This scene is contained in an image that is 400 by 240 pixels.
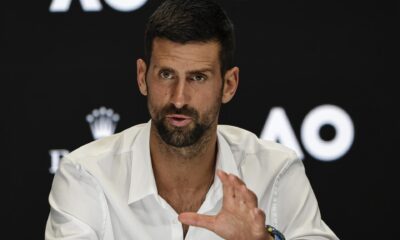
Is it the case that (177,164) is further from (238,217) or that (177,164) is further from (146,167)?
(238,217)

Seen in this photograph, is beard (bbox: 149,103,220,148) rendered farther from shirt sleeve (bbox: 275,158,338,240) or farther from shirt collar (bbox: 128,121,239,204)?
shirt sleeve (bbox: 275,158,338,240)

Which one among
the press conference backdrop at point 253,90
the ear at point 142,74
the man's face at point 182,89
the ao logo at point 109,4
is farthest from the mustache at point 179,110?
the ao logo at point 109,4

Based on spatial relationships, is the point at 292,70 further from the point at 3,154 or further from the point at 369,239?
the point at 3,154

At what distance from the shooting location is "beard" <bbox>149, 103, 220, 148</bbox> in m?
2.78

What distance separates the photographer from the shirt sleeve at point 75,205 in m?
2.77

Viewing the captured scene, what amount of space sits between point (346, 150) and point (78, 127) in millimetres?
1100

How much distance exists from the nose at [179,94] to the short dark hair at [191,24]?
0.13 meters

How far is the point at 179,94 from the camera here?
2.76 metres

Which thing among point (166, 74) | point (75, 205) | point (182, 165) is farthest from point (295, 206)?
point (75, 205)

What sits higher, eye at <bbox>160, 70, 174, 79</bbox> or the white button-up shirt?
eye at <bbox>160, 70, 174, 79</bbox>

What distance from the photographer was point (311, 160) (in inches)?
151

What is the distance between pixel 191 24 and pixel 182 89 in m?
0.20

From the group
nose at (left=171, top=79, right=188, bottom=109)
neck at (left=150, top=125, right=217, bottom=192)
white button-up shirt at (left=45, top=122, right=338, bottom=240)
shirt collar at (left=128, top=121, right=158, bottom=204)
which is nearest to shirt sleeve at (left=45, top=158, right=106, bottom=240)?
white button-up shirt at (left=45, top=122, right=338, bottom=240)

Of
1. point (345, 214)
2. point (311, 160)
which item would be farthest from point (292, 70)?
point (345, 214)
